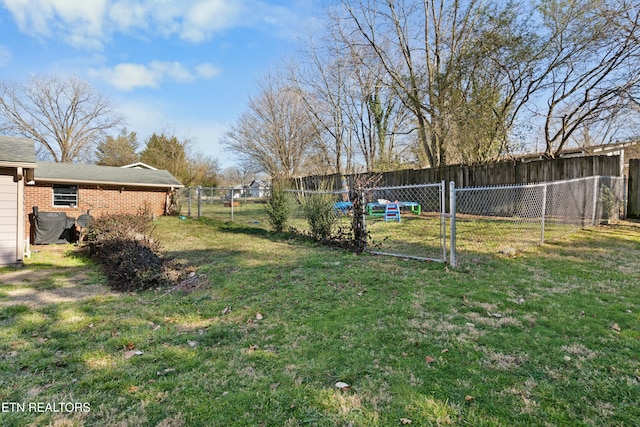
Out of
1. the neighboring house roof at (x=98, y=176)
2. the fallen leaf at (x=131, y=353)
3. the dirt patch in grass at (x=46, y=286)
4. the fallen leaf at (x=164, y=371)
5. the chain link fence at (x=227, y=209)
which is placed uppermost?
the neighboring house roof at (x=98, y=176)

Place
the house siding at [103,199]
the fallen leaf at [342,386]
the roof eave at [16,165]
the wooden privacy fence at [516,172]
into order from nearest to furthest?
the fallen leaf at [342,386]
the roof eave at [16,165]
the wooden privacy fence at [516,172]
the house siding at [103,199]

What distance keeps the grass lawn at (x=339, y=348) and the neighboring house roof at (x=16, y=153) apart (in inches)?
98.6

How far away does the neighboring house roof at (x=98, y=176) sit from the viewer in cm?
1281

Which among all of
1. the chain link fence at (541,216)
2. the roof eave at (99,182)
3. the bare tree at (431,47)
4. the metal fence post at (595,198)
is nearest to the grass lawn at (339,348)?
the chain link fence at (541,216)

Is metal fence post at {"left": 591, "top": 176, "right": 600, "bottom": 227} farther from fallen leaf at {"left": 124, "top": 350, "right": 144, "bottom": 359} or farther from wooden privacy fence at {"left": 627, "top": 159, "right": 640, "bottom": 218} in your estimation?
fallen leaf at {"left": 124, "top": 350, "right": 144, "bottom": 359}

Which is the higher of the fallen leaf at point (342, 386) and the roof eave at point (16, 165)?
the roof eave at point (16, 165)

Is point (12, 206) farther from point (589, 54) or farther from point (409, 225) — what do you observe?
point (589, 54)

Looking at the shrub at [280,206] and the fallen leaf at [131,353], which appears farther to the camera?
the shrub at [280,206]

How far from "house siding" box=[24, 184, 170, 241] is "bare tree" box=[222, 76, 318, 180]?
6.17 m

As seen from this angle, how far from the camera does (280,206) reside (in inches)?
365

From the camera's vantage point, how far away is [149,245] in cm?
612

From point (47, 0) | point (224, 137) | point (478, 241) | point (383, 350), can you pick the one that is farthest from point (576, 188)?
point (224, 137)

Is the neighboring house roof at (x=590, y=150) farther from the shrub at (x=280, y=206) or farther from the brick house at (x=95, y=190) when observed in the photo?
the brick house at (x=95, y=190)

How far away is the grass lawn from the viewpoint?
76.4 inches
